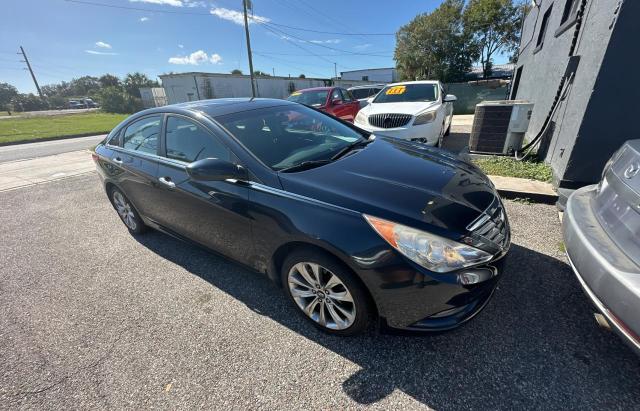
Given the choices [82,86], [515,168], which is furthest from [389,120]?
[82,86]

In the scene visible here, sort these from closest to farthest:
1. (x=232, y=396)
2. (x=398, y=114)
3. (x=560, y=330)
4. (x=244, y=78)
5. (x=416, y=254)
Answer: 1. (x=416, y=254)
2. (x=232, y=396)
3. (x=560, y=330)
4. (x=398, y=114)
5. (x=244, y=78)

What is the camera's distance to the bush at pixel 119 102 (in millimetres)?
34781

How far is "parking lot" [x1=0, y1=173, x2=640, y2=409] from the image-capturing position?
63.3 inches

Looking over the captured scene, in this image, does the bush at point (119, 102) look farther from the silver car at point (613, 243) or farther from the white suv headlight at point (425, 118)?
the silver car at point (613, 243)

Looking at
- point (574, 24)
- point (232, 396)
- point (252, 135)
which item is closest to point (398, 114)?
point (574, 24)

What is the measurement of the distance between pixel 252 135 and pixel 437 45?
34.6 meters

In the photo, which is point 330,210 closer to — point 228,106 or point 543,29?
point 228,106

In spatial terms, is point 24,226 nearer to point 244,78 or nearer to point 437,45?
point 244,78

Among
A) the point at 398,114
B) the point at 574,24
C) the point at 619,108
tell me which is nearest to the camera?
the point at 619,108

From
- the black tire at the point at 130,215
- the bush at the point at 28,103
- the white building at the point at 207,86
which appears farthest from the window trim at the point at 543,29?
the bush at the point at 28,103

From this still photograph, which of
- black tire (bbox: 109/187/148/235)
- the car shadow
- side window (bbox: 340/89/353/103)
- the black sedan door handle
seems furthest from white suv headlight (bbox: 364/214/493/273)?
side window (bbox: 340/89/353/103)

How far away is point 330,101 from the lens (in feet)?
28.0

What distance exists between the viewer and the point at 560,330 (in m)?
1.87

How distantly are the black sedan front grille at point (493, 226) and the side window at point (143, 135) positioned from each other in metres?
2.84
